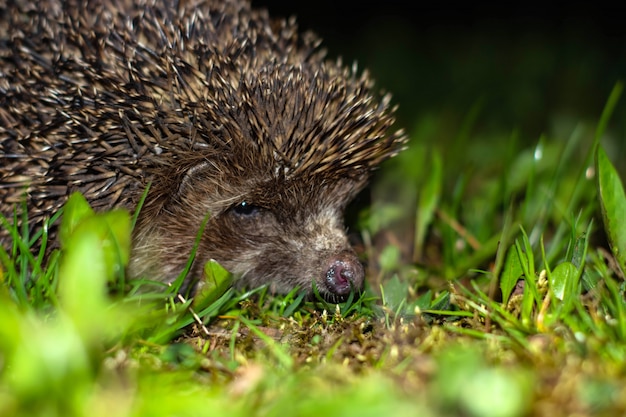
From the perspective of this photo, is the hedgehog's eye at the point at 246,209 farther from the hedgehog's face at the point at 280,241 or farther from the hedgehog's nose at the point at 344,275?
the hedgehog's nose at the point at 344,275

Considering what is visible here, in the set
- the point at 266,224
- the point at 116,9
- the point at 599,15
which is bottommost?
the point at 599,15

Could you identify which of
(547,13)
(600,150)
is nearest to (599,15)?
(547,13)

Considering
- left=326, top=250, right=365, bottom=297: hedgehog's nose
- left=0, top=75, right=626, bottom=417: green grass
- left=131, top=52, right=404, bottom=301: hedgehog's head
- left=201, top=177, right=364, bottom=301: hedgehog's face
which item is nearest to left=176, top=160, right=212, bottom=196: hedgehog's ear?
left=131, top=52, right=404, bottom=301: hedgehog's head

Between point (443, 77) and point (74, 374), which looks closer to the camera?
point (74, 374)

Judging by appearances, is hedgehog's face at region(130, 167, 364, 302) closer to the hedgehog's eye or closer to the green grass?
the hedgehog's eye

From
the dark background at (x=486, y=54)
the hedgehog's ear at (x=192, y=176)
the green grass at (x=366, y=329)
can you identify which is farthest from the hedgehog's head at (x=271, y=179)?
the dark background at (x=486, y=54)

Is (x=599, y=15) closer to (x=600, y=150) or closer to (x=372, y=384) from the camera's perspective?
(x=600, y=150)
